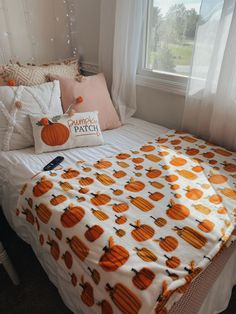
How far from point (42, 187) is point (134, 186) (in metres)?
0.41

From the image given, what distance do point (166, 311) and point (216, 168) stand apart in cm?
74

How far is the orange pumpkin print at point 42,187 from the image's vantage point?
102 centimetres

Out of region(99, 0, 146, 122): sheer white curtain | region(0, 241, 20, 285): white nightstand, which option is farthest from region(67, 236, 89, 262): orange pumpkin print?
region(99, 0, 146, 122): sheer white curtain

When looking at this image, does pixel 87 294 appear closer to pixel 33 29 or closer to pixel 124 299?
pixel 124 299

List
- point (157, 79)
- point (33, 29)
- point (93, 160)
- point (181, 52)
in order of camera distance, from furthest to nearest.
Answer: point (33, 29) < point (157, 79) < point (181, 52) < point (93, 160)

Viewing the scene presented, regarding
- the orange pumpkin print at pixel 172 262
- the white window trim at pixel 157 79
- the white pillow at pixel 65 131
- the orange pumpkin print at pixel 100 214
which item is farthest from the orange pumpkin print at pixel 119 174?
the white window trim at pixel 157 79

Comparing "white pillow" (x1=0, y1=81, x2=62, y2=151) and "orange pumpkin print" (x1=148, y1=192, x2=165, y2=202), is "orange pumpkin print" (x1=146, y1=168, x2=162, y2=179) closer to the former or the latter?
"orange pumpkin print" (x1=148, y1=192, x2=165, y2=202)

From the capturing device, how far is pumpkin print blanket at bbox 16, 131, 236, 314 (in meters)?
0.69

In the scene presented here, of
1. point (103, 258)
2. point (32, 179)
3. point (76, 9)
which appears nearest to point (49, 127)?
point (32, 179)

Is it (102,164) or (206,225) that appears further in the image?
(102,164)

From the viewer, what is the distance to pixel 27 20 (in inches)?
72.4

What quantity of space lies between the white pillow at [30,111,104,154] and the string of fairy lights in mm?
811

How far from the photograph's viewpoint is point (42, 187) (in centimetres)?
104

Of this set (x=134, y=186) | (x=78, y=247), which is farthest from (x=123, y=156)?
(x=78, y=247)
